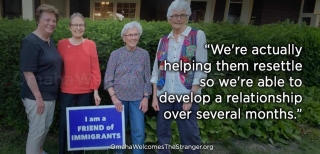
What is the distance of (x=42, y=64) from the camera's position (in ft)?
8.18

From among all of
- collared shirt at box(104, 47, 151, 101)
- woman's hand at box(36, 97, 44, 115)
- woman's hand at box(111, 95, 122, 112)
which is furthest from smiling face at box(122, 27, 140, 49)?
woman's hand at box(36, 97, 44, 115)

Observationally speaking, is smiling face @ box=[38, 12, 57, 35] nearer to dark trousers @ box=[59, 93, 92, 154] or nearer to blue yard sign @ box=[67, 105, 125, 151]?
dark trousers @ box=[59, 93, 92, 154]

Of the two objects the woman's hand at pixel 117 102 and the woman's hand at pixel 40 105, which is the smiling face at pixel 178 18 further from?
the woman's hand at pixel 40 105

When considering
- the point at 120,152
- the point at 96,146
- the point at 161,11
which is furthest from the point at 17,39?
the point at 161,11

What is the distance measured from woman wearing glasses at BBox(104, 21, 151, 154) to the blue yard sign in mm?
145

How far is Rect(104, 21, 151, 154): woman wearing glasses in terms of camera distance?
2.66m

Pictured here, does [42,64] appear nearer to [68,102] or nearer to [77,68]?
[77,68]

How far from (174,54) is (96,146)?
133 cm

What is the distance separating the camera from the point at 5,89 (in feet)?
11.0

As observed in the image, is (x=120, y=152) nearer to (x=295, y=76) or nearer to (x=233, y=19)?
(x=295, y=76)

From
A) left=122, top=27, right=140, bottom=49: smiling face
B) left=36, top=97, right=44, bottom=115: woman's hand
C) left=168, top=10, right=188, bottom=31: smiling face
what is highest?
left=168, top=10, right=188, bottom=31: smiling face

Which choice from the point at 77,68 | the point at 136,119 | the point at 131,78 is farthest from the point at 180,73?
the point at 77,68

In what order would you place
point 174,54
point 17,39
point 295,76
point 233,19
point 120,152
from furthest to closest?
1. point 233,19
2. point 295,76
3. point 17,39
4. point 120,152
5. point 174,54

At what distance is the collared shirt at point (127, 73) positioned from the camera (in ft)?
8.80
